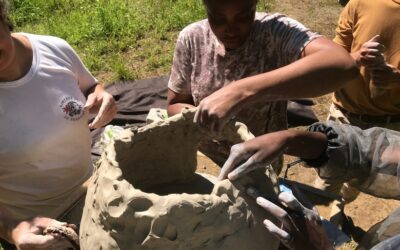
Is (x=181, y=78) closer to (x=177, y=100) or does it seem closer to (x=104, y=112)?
(x=177, y=100)

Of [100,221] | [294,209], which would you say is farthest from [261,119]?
[100,221]

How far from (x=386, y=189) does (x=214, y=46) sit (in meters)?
0.85

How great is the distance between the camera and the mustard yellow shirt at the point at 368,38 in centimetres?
209

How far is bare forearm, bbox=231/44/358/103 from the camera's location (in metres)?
1.45

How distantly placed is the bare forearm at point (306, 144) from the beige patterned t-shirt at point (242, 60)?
13.7 inches

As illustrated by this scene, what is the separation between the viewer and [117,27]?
4.96 meters

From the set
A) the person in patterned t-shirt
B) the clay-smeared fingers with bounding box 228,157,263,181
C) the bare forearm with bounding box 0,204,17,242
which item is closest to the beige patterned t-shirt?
the person in patterned t-shirt

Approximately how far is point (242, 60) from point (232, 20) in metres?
0.19

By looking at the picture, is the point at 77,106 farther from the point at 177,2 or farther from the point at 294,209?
the point at 177,2

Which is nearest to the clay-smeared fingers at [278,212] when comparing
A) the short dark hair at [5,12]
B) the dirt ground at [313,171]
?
the dirt ground at [313,171]

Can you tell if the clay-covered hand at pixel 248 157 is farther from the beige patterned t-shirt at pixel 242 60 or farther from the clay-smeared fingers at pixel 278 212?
the beige patterned t-shirt at pixel 242 60

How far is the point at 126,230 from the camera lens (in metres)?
1.20

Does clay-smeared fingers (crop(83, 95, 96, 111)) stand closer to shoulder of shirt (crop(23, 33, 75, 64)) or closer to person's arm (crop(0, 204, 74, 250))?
shoulder of shirt (crop(23, 33, 75, 64))

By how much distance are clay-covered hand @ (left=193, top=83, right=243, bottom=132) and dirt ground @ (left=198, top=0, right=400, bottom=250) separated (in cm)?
86
